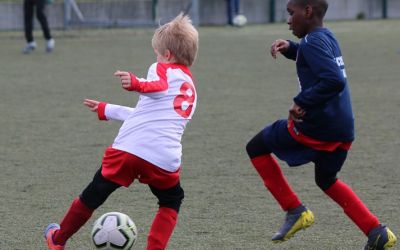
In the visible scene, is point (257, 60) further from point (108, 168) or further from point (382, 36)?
point (108, 168)

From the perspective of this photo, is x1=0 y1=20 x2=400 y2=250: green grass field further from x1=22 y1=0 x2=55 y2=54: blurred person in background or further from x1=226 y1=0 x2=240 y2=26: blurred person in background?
x1=226 y1=0 x2=240 y2=26: blurred person in background

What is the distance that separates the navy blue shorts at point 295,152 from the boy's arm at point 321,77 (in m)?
0.33

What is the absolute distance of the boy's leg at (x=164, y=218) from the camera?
190 inches

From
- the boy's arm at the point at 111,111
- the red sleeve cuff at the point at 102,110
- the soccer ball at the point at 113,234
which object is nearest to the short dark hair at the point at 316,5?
the boy's arm at the point at 111,111

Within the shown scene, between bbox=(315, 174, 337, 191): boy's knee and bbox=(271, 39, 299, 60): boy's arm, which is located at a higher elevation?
bbox=(271, 39, 299, 60): boy's arm

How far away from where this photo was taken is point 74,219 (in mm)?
4863

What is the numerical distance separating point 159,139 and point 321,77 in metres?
0.89

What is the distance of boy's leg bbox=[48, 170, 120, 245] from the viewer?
15.7 ft

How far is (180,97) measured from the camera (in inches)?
187

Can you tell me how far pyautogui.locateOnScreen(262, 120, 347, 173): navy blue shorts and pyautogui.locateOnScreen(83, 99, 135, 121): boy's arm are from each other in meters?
0.84

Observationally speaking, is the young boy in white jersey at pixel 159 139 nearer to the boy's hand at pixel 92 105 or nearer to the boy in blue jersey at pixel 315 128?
the boy's hand at pixel 92 105

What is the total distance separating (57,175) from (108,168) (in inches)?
98.7

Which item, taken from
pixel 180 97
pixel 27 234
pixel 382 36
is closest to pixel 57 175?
pixel 27 234

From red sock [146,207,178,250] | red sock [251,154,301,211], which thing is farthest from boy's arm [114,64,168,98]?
red sock [251,154,301,211]
